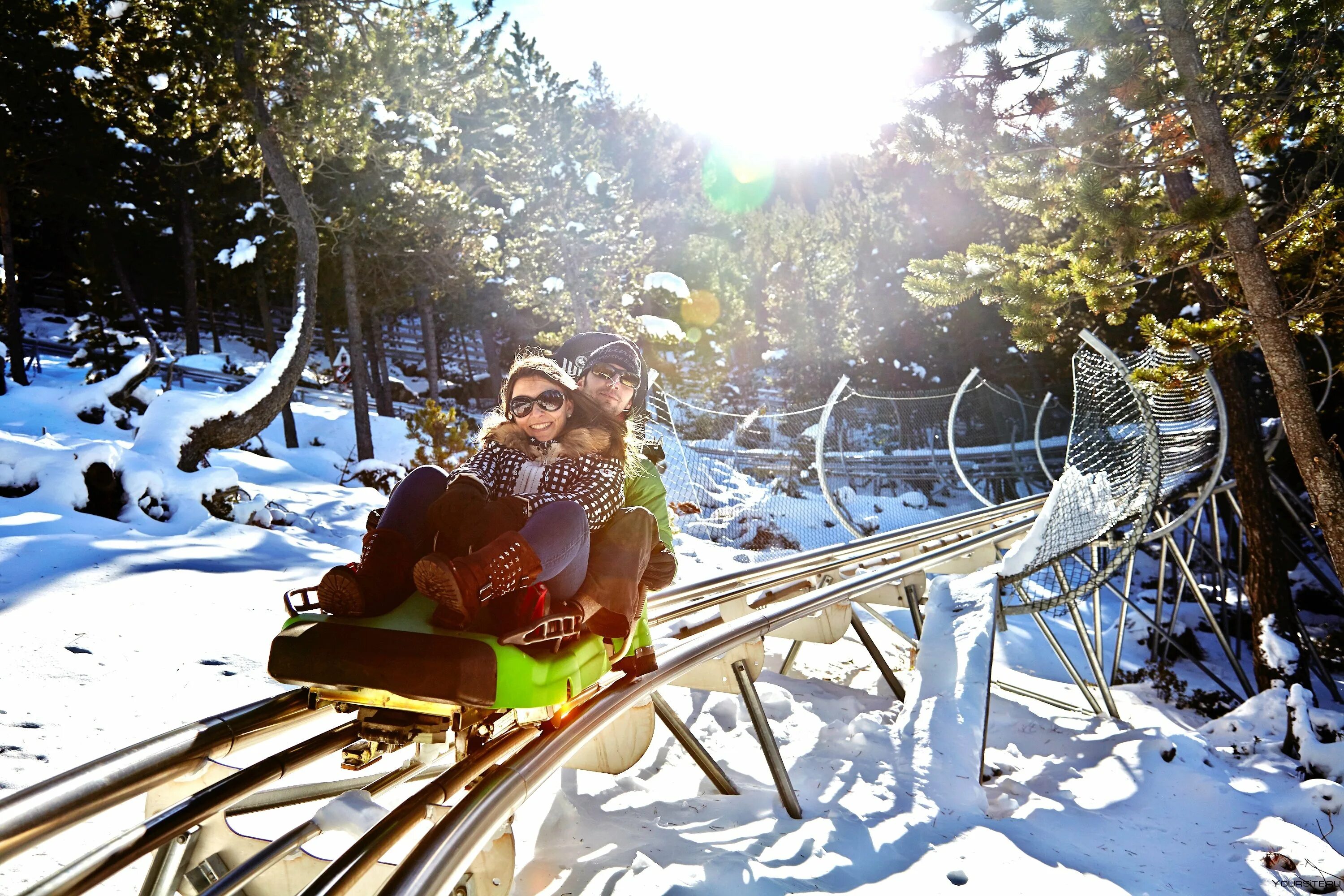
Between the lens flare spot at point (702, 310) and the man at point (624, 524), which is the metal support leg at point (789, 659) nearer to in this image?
the man at point (624, 524)

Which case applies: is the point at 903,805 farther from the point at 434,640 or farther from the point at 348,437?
the point at 348,437

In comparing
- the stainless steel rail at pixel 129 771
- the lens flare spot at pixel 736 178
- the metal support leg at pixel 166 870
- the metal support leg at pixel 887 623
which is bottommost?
the metal support leg at pixel 887 623

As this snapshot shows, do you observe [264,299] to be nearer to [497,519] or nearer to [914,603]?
[914,603]

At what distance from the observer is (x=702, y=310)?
20.8 metres

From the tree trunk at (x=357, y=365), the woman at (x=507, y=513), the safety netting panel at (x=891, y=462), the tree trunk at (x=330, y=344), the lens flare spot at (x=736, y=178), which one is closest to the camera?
the woman at (x=507, y=513)

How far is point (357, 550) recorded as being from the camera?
19.2 feet

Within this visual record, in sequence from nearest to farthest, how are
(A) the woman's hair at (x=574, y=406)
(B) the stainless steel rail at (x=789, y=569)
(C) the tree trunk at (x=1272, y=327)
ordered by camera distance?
1. (A) the woman's hair at (x=574, y=406)
2. (B) the stainless steel rail at (x=789, y=569)
3. (C) the tree trunk at (x=1272, y=327)

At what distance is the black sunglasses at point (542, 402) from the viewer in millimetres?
2094

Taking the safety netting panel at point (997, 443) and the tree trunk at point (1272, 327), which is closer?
the tree trunk at point (1272, 327)

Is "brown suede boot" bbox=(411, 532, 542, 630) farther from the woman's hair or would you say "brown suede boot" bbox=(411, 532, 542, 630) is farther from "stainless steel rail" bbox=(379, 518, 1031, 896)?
the woman's hair

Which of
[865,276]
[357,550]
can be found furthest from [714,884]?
[865,276]

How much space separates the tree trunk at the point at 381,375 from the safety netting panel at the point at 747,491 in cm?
1106

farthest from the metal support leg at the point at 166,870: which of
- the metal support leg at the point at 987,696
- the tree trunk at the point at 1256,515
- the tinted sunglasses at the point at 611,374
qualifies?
the tree trunk at the point at 1256,515

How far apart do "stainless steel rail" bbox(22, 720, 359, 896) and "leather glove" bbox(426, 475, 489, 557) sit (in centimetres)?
42
